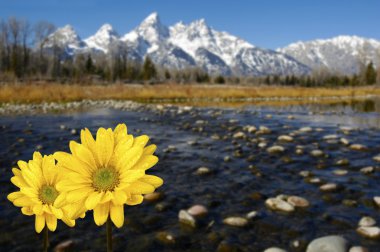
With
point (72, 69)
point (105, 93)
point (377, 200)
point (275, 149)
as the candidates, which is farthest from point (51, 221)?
point (72, 69)

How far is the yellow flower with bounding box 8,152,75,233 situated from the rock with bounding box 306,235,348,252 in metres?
3.53

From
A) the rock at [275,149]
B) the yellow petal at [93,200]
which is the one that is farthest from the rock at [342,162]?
the yellow petal at [93,200]

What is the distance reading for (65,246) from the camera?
3.96m

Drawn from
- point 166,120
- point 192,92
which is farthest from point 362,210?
point 192,92

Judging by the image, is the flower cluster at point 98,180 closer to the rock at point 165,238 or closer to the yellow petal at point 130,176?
the yellow petal at point 130,176

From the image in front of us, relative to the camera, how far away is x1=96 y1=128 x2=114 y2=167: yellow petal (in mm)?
1105

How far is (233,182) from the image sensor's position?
664 centimetres

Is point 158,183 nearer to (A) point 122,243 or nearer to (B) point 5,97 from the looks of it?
(A) point 122,243

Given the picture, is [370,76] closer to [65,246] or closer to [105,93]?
[105,93]

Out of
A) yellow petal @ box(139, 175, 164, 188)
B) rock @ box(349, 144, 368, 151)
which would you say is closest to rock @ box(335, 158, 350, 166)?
rock @ box(349, 144, 368, 151)

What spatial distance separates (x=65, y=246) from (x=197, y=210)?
1.97 meters

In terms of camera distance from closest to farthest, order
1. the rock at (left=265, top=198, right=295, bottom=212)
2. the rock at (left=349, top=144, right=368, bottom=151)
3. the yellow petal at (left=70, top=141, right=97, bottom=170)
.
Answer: the yellow petal at (left=70, top=141, right=97, bottom=170), the rock at (left=265, top=198, right=295, bottom=212), the rock at (left=349, top=144, right=368, bottom=151)

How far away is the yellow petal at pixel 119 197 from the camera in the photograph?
965 millimetres

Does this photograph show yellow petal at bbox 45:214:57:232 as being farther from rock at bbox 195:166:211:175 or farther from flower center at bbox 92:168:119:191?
rock at bbox 195:166:211:175
